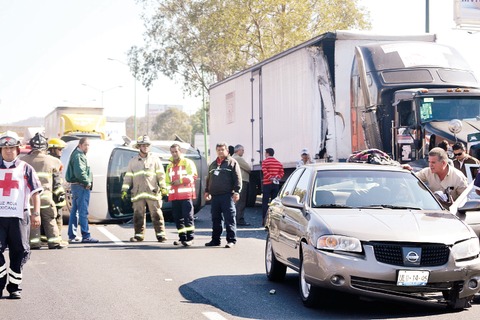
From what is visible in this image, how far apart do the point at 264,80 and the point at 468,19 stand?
2236 cm

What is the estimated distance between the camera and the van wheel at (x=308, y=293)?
9.30 m

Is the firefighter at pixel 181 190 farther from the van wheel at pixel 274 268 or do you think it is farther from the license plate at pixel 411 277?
the license plate at pixel 411 277

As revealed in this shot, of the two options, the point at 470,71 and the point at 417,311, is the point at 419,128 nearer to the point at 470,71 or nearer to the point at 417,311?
the point at 470,71

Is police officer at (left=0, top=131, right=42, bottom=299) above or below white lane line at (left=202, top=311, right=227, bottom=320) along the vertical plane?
above

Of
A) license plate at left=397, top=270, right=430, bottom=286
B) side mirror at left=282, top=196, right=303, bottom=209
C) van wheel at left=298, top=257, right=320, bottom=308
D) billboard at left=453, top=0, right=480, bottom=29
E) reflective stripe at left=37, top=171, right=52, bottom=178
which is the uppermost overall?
billboard at left=453, top=0, right=480, bottom=29

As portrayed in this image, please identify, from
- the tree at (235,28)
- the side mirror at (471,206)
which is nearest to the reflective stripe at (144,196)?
the side mirror at (471,206)

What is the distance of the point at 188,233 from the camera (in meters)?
16.0

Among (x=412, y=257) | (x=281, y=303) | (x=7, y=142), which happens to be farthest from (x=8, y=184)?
(x=412, y=257)

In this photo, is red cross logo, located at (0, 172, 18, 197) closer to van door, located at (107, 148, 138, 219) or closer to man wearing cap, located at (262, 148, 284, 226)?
van door, located at (107, 148, 138, 219)

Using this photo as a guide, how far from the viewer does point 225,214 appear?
15.8m

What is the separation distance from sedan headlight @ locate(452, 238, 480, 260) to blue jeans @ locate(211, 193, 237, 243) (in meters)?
6.83

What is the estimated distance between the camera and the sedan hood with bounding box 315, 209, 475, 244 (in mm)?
8914

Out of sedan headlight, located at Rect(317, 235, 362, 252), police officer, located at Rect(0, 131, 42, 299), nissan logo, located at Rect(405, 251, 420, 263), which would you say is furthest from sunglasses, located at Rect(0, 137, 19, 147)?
nissan logo, located at Rect(405, 251, 420, 263)

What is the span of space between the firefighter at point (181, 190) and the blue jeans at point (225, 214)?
453mm
